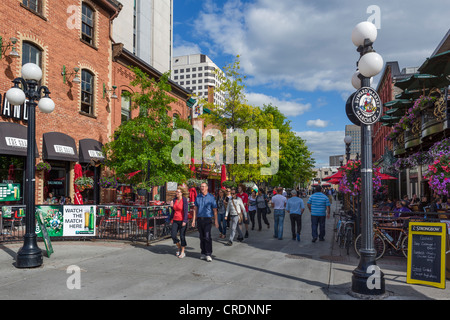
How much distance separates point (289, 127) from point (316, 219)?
2895 centimetres

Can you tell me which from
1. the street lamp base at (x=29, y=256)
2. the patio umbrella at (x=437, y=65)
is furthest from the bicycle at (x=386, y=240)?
the street lamp base at (x=29, y=256)

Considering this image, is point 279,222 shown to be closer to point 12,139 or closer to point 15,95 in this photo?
point 15,95

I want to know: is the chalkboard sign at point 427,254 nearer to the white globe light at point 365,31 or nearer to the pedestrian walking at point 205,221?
the white globe light at point 365,31

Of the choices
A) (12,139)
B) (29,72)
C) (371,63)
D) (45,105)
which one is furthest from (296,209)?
(12,139)

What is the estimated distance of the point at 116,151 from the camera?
16578 mm

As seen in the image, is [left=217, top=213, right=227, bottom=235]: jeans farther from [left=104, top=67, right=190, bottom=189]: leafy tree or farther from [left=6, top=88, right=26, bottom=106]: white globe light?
[left=6, top=88, right=26, bottom=106]: white globe light

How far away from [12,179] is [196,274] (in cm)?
1029

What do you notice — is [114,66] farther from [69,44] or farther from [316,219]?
[316,219]

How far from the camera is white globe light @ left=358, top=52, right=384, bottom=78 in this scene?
5.84 meters

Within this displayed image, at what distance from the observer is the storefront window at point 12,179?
13344mm

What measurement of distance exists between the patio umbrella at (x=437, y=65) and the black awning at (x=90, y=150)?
46.7ft

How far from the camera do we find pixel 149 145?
51.2ft

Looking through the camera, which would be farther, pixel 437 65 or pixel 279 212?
pixel 279 212
